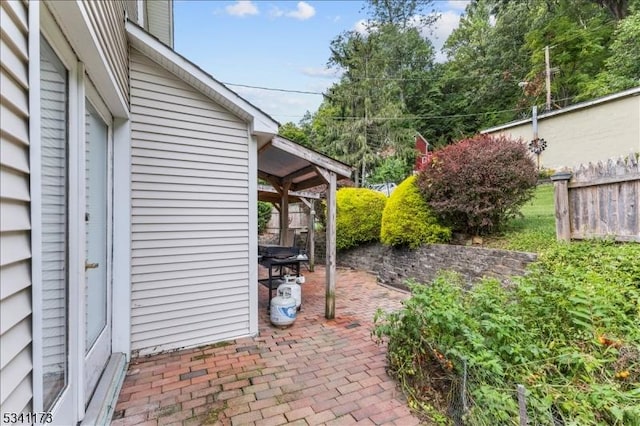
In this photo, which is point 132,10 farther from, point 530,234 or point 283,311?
point 530,234

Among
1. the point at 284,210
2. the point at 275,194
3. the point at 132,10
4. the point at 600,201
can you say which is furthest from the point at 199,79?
the point at 600,201

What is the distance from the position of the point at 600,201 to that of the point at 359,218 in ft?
17.3

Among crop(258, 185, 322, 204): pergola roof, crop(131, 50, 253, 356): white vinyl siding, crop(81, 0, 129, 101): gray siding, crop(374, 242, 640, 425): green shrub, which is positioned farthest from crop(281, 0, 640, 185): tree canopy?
crop(81, 0, 129, 101): gray siding

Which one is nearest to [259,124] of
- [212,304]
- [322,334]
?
[212,304]

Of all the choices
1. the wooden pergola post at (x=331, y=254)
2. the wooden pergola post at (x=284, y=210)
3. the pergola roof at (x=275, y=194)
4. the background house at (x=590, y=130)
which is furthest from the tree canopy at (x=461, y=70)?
the wooden pergola post at (x=331, y=254)

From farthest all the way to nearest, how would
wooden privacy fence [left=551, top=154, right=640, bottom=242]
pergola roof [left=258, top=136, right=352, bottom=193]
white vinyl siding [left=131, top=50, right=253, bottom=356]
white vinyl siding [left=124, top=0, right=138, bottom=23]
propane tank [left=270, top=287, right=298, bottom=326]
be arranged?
pergola roof [left=258, top=136, right=352, bottom=193]
propane tank [left=270, top=287, right=298, bottom=326]
wooden privacy fence [left=551, top=154, right=640, bottom=242]
white vinyl siding [left=124, top=0, right=138, bottom=23]
white vinyl siding [left=131, top=50, right=253, bottom=356]

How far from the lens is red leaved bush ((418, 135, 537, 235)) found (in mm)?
5309

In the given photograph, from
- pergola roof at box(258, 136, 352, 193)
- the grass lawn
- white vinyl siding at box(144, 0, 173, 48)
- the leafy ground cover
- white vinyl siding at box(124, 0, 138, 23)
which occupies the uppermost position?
white vinyl siding at box(144, 0, 173, 48)

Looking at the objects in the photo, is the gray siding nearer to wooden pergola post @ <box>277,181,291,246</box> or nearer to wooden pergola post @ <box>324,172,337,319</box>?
wooden pergola post @ <box>324,172,337,319</box>

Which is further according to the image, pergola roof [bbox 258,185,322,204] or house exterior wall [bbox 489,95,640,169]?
house exterior wall [bbox 489,95,640,169]

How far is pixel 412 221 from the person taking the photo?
6.39 m

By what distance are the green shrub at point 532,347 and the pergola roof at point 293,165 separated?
87.0 inches

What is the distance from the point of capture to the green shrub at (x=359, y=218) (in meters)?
8.72

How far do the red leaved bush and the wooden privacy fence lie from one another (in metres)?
0.72
